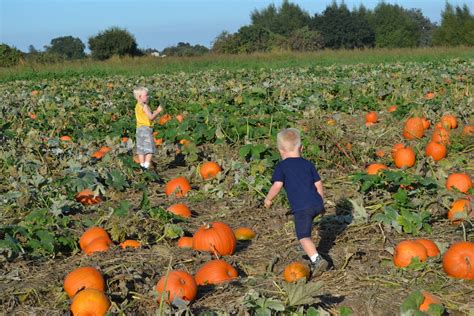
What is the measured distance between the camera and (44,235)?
4.84 metres

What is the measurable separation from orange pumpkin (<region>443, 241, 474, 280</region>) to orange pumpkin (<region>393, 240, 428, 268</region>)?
0.73 feet

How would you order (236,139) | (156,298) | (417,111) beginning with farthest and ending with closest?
(417,111), (236,139), (156,298)

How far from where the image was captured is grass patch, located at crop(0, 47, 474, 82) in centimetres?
2741

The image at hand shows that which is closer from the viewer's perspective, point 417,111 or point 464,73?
point 417,111

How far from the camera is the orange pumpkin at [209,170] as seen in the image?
23.1 ft

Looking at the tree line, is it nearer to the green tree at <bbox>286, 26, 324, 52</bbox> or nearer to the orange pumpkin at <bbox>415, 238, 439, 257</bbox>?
the green tree at <bbox>286, 26, 324, 52</bbox>

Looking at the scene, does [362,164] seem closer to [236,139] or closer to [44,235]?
[236,139]

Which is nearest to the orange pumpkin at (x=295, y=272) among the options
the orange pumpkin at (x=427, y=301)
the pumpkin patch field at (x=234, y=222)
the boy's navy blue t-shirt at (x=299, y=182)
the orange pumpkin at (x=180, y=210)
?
the pumpkin patch field at (x=234, y=222)

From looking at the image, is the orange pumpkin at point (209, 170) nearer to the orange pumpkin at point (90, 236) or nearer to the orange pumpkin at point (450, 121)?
the orange pumpkin at point (90, 236)

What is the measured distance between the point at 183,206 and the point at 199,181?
53.7 inches

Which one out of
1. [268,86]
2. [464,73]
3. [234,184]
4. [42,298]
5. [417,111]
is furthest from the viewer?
[464,73]

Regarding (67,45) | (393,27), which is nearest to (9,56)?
(393,27)

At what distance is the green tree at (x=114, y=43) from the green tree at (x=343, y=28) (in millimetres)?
39668

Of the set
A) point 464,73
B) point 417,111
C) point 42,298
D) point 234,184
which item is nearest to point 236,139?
point 234,184
